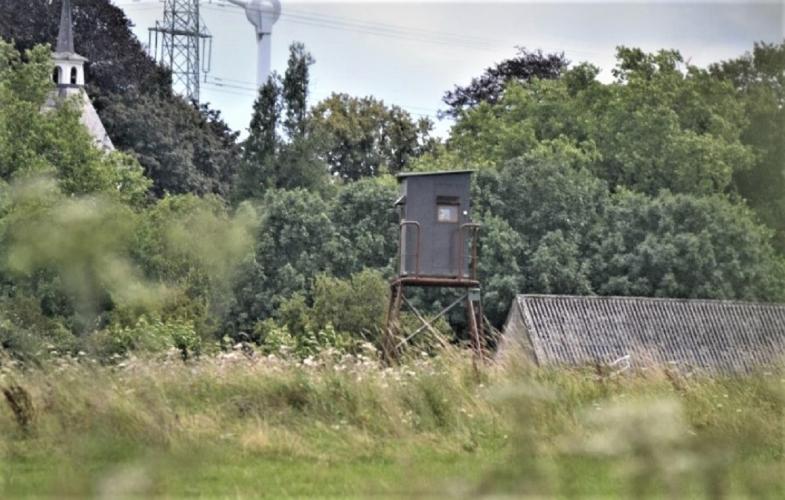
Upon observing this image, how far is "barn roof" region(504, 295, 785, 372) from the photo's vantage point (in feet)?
106

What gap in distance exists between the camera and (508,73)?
52719 mm

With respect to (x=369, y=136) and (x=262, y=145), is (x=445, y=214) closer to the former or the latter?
(x=262, y=145)

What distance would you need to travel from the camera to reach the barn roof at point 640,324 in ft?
106

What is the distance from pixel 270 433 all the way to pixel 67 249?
1001 inches

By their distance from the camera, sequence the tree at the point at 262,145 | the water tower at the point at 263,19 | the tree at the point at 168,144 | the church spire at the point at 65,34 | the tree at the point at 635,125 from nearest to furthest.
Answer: the tree at the point at 635,125 → the tree at the point at 262,145 → the tree at the point at 168,144 → the church spire at the point at 65,34 → the water tower at the point at 263,19

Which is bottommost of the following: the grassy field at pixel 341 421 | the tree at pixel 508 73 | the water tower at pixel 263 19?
the grassy field at pixel 341 421

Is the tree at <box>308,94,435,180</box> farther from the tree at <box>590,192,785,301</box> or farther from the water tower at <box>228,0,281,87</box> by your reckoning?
the tree at <box>590,192,785,301</box>

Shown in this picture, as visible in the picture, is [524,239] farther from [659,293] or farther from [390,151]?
[390,151]

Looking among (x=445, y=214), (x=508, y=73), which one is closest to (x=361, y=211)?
(x=445, y=214)

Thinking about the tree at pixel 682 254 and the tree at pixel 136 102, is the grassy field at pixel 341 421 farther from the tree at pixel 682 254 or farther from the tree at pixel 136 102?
the tree at pixel 136 102

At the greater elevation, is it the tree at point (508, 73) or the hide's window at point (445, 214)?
the tree at point (508, 73)

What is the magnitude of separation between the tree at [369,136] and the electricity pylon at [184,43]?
7097 mm

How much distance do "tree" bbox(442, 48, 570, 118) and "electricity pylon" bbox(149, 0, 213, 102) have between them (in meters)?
13.1

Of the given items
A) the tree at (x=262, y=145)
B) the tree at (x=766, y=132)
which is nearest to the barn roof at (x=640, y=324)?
the tree at (x=766, y=132)
